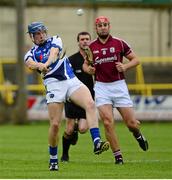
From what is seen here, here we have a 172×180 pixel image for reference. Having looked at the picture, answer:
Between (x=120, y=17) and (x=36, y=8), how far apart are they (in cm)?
310

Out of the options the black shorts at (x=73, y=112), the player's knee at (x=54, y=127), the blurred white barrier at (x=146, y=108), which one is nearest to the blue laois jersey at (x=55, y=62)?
the player's knee at (x=54, y=127)

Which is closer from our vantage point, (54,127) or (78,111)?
(54,127)

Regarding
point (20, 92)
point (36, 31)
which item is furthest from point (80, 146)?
point (20, 92)

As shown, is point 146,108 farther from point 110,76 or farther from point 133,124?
point 110,76

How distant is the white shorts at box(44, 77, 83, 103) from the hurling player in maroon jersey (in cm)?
139

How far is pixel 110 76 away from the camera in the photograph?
15.9 meters

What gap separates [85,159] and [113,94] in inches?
64.4

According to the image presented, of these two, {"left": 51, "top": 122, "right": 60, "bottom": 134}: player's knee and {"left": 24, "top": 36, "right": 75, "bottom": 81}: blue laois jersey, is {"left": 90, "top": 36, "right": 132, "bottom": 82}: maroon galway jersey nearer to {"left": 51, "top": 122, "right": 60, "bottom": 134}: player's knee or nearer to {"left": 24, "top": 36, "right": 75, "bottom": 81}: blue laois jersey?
{"left": 24, "top": 36, "right": 75, "bottom": 81}: blue laois jersey

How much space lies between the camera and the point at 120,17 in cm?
3472

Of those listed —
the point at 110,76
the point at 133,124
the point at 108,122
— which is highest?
the point at 110,76

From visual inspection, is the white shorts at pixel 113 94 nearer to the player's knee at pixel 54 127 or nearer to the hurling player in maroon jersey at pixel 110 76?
the hurling player in maroon jersey at pixel 110 76

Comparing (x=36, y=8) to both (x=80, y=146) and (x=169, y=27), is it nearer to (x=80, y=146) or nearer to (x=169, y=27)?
(x=169, y=27)

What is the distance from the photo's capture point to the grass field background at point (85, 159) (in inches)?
542

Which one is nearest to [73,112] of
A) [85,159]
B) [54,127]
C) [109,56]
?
[85,159]
